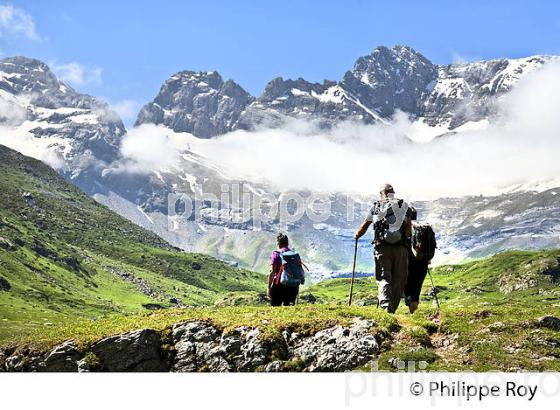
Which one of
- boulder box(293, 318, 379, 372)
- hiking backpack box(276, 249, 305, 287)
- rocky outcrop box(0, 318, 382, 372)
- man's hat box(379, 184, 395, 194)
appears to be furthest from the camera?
hiking backpack box(276, 249, 305, 287)

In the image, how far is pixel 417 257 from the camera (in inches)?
1113

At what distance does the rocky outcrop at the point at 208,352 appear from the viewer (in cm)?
2300

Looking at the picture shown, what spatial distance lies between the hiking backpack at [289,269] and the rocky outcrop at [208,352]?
515cm

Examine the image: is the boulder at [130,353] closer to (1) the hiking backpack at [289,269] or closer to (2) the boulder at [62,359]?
(2) the boulder at [62,359]

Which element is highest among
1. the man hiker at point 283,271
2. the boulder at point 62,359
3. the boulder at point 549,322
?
the man hiker at point 283,271

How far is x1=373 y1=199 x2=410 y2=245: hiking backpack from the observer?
1049 inches

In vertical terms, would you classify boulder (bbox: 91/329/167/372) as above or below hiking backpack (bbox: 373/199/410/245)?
below

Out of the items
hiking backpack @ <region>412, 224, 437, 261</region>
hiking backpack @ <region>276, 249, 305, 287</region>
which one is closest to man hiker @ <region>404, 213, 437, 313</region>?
hiking backpack @ <region>412, 224, 437, 261</region>

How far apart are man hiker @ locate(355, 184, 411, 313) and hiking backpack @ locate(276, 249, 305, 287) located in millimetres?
3780

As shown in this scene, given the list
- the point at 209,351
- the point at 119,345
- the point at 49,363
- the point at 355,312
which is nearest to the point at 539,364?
the point at 355,312

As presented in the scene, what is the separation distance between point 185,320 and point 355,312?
7.39 metres

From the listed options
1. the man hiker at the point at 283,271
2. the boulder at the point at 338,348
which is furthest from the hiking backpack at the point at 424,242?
the man hiker at the point at 283,271

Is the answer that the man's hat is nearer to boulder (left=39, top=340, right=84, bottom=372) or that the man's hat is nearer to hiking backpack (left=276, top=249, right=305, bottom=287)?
hiking backpack (left=276, top=249, right=305, bottom=287)

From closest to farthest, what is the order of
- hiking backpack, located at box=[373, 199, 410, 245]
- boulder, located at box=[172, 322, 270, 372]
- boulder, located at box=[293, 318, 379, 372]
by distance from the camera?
1. boulder, located at box=[293, 318, 379, 372]
2. boulder, located at box=[172, 322, 270, 372]
3. hiking backpack, located at box=[373, 199, 410, 245]
